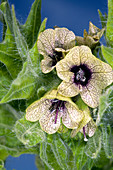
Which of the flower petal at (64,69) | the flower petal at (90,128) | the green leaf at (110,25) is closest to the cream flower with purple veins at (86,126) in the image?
the flower petal at (90,128)

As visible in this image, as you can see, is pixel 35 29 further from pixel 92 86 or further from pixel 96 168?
pixel 96 168

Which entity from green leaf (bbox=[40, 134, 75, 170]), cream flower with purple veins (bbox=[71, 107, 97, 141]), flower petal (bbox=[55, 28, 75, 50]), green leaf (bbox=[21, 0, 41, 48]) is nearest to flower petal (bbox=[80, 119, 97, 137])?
cream flower with purple veins (bbox=[71, 107, 97, 141])

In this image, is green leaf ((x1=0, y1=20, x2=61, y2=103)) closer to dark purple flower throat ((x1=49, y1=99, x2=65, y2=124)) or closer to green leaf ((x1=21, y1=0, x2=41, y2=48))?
dark purple flower throat ((x1=49, y1=99, x2=65, y2=124))

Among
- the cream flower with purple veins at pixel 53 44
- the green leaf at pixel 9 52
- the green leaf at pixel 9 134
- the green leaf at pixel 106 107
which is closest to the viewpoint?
the green leaf at pixel 106 107

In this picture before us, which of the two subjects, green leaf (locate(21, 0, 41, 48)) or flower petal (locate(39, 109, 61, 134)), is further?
green leaf (locate(21, 0, 41, 48))

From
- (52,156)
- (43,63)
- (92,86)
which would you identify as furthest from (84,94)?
(52,156)

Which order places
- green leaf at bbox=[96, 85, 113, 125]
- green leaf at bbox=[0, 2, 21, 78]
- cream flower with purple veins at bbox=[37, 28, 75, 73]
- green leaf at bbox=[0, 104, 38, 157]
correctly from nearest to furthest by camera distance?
green leaf at bbox=[96, 85, 113, 125] → cream flower with purple veins at bbox=[37, 28, 75, 73] → green leaf at bbox=[0, 2, 21, 78] → green leaf at bbox=[0, 104, 38, 157]

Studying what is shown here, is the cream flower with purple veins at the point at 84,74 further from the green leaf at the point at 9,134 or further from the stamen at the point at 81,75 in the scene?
the green leaf at the point at 9,134
